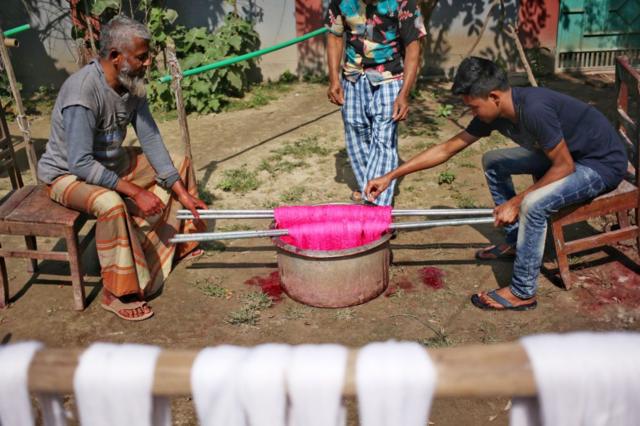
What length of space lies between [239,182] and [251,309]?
221 cm

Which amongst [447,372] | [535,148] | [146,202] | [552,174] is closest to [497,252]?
[535,148]

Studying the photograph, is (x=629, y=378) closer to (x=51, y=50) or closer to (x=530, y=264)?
(x=530, y=264)

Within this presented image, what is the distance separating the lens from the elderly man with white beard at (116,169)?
4113 millimetres

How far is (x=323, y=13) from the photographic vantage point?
9438 millimetres

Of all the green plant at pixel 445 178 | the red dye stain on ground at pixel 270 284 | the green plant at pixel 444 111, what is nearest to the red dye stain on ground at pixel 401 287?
the red dye stain on ground at pixel 270 284

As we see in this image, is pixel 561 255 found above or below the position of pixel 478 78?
below

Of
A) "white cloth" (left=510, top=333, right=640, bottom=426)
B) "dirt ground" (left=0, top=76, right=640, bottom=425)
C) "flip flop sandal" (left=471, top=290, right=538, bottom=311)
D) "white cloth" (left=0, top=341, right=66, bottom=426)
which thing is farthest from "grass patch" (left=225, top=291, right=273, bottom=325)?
"white cloth" (left=510, top=333, right=640, bottom=426)

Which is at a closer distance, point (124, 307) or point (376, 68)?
point (124, 307)

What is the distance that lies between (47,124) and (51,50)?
1513mm

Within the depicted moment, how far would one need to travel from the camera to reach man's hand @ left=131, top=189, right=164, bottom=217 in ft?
14.0

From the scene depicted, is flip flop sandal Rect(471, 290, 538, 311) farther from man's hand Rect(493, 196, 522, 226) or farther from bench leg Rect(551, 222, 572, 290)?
man's hand Rect(493, 196, 522, 226)

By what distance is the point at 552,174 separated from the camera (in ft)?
12.9

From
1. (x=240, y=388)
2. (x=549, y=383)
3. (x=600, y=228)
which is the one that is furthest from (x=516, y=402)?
(x=600, y=228)

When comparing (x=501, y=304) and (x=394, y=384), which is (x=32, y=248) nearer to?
(x=501, y=304)
